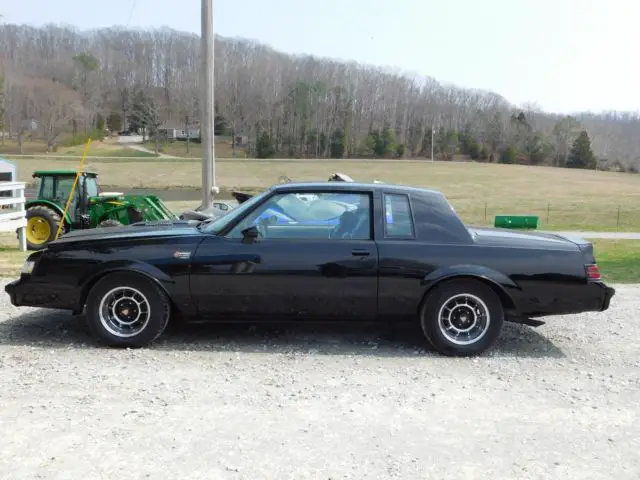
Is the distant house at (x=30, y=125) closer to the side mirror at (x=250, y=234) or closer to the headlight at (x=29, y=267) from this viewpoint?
the headlight at (x=29, y=267)

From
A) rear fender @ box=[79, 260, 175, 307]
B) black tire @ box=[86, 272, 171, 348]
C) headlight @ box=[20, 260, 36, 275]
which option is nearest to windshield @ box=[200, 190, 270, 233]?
rear fender @ box=[79, 260, 175, 307]

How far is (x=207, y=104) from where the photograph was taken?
12500 millimetres

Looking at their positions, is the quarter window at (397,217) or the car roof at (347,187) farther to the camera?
the car roof at (347,187)

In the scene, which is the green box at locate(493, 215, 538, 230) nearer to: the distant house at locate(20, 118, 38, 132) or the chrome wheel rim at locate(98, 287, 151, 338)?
the chrome wheel rim at locate(98, 287, 151, 338)

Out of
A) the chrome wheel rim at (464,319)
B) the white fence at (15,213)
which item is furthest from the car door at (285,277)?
the white fence at (15,213)

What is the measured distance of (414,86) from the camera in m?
143

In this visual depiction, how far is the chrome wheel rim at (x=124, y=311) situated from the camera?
5.20 meters

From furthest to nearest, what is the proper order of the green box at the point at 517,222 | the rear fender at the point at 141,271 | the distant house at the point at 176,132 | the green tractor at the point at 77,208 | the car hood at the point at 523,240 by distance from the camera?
the distant house at the point at 176,132 < the green box at the point at 517,222 < the green tractor at the point at 77,208 < the car hood at the point at 523,240 < the rear fender at the point at 141,271

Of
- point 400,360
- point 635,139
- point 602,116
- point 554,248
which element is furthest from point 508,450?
point 602,116

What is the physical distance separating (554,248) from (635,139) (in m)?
141

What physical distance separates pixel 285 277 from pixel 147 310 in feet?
4.00

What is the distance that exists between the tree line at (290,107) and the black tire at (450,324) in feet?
336

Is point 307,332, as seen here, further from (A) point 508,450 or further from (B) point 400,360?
(A) point 508,450

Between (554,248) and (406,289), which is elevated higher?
(554,248)
